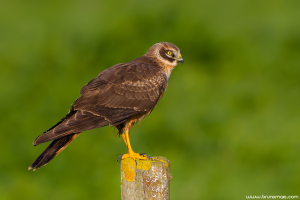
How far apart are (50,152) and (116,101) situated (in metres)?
1.17

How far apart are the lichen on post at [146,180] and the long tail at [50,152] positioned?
1.01 metres

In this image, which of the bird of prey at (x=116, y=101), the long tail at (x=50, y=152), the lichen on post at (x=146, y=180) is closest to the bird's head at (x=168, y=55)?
the bird of prey at (x=116, y=101)

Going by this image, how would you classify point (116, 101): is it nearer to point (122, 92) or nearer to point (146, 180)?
point (122, 92)

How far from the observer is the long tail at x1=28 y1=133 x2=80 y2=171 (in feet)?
17.6

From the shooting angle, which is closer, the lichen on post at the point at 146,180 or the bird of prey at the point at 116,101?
the lichen on post at the point at 146,180

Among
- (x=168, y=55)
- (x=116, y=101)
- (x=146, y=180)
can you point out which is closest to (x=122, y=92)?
(x=116, y=101)

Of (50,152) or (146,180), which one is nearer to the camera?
(146,180)

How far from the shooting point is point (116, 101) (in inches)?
245

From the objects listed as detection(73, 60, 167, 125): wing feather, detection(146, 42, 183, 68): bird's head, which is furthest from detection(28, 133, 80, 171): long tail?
detection(146, 42, 183, 68): bird's head

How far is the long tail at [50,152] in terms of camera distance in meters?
5.36

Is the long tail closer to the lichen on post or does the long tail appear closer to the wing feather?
the wing feather

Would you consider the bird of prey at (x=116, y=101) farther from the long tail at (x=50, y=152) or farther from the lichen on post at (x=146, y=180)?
the lichen on post at (x=146, y=180)

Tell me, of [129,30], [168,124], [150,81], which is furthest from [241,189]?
[129,30]

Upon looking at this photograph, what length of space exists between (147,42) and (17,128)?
4557 millimetres
